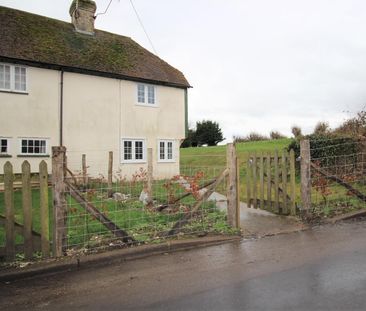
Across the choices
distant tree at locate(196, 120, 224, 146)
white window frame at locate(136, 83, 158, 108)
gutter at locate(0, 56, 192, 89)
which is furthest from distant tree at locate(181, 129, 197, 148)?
white window frame at locate(136, 83, 158, 108)

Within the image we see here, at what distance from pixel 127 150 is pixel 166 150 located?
2.66 m

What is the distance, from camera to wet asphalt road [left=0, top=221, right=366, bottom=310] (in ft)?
14.3

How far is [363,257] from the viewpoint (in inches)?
237

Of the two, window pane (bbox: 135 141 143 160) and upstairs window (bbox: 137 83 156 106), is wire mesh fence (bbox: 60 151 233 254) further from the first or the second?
upstairs window (bbox: 137 83 156 106)

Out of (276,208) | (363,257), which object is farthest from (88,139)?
(363,257)

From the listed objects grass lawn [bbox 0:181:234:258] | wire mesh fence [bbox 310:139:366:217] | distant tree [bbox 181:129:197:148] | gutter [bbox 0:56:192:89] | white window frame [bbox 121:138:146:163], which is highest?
gutter [bbox 0:56:192:89]

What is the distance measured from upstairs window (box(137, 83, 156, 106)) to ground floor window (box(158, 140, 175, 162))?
2.48 metres

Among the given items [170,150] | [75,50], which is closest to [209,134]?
[170,150]

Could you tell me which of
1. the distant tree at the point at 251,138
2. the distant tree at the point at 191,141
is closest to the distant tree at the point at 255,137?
the distant tree at the point at 251,138

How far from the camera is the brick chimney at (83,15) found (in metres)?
22.5

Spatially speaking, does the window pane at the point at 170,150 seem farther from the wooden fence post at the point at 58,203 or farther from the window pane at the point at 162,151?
the wooden fence post at the point at 58,203

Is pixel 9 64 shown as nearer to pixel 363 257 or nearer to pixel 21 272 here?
pixel 21 272

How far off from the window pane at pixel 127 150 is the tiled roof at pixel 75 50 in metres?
3.70

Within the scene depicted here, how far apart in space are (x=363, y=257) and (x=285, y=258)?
1.21 metres
